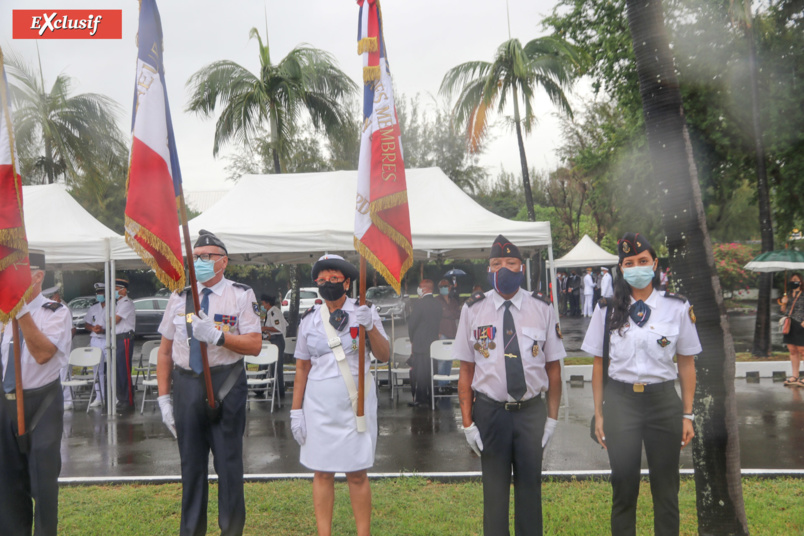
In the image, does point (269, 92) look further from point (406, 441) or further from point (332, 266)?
point (332, 266)

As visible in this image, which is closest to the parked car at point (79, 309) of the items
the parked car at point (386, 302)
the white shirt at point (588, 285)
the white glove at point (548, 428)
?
the parked car at point (386, 302)

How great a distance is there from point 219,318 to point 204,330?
0.49m

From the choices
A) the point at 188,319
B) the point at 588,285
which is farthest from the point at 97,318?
the point at 588,285

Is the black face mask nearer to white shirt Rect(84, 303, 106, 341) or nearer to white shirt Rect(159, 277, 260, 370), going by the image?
white shirt Rect(159, 277, 260, 370)

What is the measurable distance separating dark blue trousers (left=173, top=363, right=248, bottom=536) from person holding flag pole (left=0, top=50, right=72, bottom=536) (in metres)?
0.79

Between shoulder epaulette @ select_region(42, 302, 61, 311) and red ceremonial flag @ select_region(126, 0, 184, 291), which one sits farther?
shoulder epaulette @ select_region(42, 302, 61, 311)

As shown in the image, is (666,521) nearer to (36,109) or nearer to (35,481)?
(35,481)

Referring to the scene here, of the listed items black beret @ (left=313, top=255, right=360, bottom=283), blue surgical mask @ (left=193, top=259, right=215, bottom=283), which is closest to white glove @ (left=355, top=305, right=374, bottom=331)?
black beret @ (left=313, top=255, right=360, bottom=283)

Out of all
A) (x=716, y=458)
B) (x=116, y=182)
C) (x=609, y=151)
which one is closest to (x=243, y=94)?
(x=609, y=151)

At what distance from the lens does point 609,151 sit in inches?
774

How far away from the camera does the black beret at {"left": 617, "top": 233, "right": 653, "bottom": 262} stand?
4.25 meters

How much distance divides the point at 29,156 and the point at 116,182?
478 inches

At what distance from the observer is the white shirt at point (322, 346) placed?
173 inches

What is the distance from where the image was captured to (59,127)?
66.5 feet
